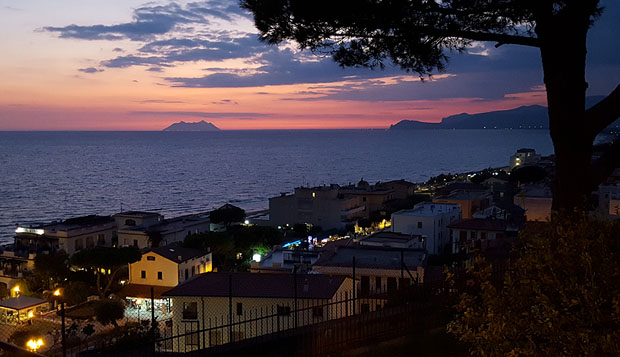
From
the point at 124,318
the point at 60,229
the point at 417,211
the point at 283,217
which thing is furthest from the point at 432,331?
the point at 283,217

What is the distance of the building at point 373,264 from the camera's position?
56.6 feet

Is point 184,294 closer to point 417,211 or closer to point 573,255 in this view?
point 573,255

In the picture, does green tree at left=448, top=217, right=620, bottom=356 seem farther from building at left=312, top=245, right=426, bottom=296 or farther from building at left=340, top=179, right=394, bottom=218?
building at left=340, top=179, right=394, bottom=218

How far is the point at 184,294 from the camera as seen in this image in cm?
1480

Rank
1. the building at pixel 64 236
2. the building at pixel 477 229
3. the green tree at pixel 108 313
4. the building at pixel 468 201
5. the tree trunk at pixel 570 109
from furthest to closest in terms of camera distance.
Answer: the building at pixel 468 201 < the building at pixel 64 236 < the building at pixel 477 229 < the green tree at pixel 108 313 < the tree trunk at pixel 570 109

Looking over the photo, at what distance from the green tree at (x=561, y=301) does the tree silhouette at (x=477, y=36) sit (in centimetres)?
112

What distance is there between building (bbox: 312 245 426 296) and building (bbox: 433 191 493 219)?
19304 millimetres

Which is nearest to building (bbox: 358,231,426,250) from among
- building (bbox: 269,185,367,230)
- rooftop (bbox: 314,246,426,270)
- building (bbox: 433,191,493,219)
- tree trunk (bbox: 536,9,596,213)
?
rooftop (bbox: 314,246,426,270)

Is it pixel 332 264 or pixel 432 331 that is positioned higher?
pixel 432 331

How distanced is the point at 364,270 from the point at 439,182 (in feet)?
185

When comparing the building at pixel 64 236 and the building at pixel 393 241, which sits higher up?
the building at pixel 393 241

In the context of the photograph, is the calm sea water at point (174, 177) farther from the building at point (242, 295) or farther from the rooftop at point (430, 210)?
the building at point (242, 295)

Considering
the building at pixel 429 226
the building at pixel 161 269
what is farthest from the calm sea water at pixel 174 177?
the building at pixel 429 226

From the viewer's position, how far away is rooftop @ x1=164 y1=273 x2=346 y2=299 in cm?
1348
